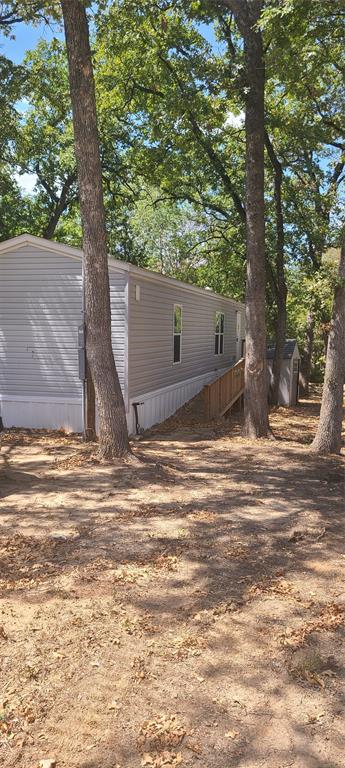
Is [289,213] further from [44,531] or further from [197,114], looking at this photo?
[44,531]

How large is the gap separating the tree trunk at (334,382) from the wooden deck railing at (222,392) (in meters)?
3.82

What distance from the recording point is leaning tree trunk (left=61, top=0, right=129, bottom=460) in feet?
24.4

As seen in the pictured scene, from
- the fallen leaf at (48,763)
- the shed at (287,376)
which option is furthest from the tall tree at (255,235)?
the fallen leaf at (48,763)

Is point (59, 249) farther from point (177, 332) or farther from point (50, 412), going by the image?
point (177, 332)

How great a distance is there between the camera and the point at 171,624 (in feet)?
11.7

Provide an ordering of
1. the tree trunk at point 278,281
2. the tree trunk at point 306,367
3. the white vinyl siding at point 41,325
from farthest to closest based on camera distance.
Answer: the tree trunk at point 306,367 → the tree trunk at point 278,281 → the white vinyl siding at point 41,325

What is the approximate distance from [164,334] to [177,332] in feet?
4.12

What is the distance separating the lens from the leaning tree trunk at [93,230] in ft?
24.4

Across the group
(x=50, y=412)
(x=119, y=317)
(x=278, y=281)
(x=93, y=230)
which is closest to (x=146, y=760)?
(x=93, y=230)

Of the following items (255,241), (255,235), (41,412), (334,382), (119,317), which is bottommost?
(41,412)

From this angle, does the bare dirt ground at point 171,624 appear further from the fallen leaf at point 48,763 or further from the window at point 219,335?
the window at point 219,335

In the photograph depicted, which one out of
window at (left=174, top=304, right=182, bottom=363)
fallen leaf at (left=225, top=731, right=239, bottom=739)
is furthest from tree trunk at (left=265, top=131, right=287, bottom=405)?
fallen leaf at (left=225, top=731, right=239, bottom=739)

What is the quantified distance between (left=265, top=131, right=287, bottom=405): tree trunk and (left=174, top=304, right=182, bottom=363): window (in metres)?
3.17

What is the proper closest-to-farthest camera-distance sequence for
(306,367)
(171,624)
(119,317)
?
1. (171,624)
2. (119,317)
3. (306,367)
